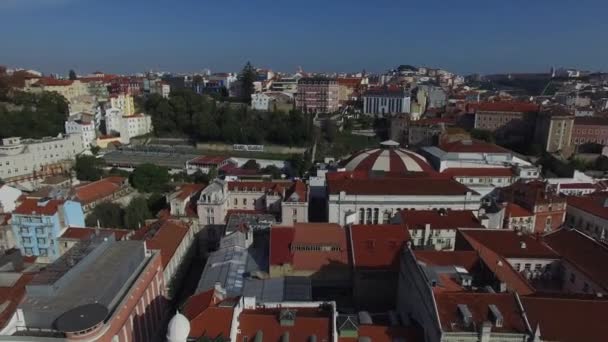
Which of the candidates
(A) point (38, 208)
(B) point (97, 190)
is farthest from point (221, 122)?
(A) point (38, 208)

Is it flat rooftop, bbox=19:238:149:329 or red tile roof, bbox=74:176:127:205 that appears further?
red tile roof, bbox=74:176:127:205

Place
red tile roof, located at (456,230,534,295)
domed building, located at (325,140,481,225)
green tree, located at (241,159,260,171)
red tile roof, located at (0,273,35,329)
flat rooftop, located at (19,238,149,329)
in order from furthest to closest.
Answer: green tree, located at (241,159,260,171) < domed building, located at (325,140,481,225) < red tile roof, located at (456,230,534,295) < red tile roof, located at (0,273,35,329) < flat rooftop, located at (19,238,149,329)

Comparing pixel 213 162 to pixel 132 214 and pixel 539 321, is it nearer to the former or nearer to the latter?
pixel 132 214

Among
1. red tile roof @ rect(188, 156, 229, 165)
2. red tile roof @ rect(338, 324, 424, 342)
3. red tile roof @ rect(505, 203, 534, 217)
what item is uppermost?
red tile roof @ rect(505, 203, 534, 217)

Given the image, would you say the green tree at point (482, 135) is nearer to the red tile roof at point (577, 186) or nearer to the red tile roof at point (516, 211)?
the red tile roof at point (577, 186)

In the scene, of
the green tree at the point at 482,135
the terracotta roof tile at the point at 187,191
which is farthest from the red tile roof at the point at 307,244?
the green tree at the point at 482,135

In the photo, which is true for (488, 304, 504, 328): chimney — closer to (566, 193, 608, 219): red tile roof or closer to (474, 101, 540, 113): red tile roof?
(566, 193, 608, 219): red tile roof

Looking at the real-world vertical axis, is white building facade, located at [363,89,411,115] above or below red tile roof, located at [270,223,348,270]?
above

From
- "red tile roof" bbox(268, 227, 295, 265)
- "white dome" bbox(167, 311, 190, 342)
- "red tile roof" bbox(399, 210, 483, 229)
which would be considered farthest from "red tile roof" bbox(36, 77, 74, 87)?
"white dome" bbox(167, 311, 190, 342)
